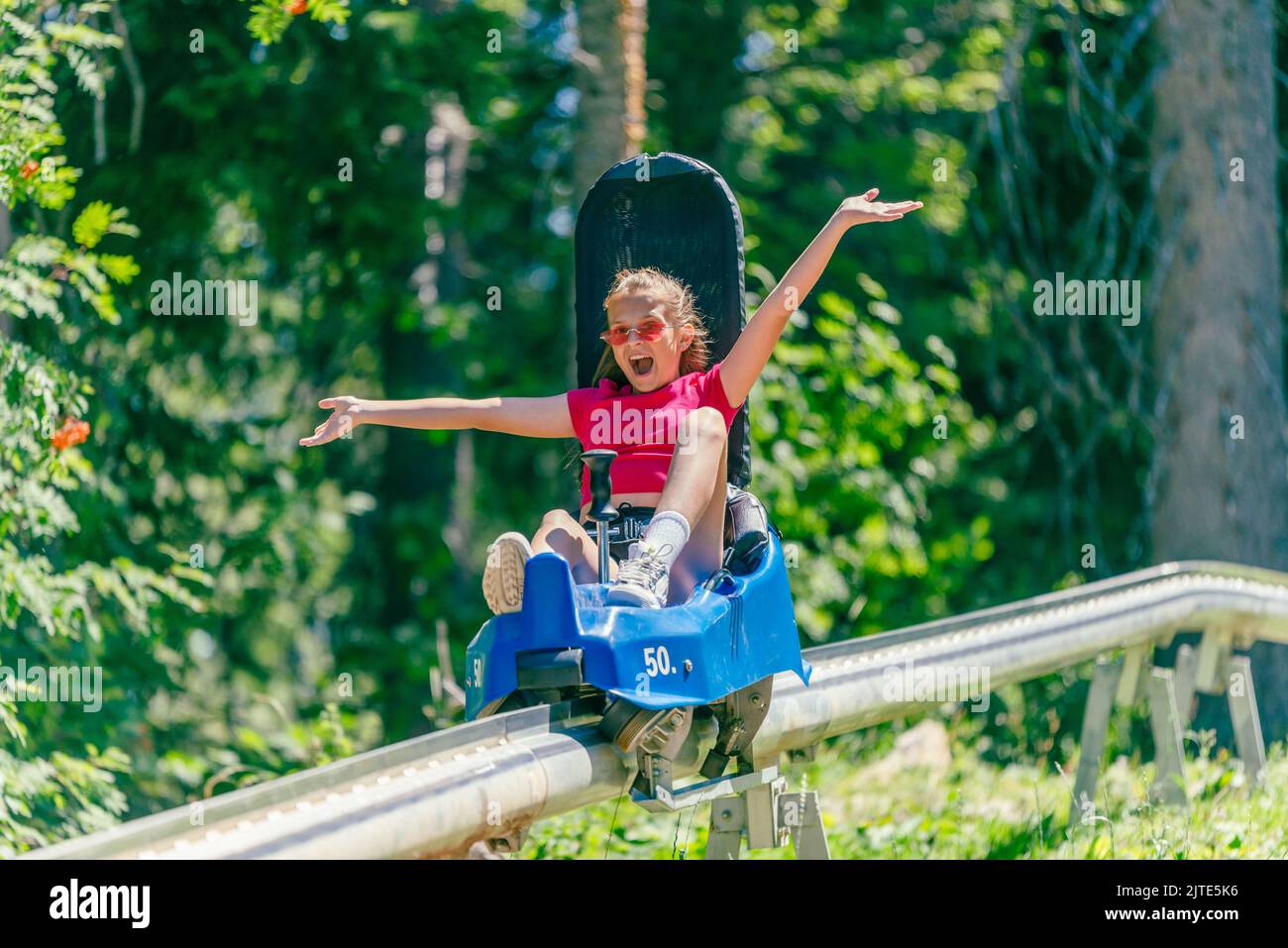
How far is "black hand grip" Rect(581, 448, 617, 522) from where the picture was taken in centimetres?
366

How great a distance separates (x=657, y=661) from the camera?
3494 mm

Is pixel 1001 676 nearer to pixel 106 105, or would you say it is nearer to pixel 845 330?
pixel 845 330

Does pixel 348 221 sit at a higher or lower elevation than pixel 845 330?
higher

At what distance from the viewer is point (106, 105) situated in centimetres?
720

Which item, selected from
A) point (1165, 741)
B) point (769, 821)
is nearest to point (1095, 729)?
point (1165, 741)

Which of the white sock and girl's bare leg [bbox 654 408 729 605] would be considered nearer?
the white sock

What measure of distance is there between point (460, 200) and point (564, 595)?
278 inches

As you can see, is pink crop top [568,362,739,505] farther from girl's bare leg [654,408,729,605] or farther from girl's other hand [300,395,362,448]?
girl's other hand [300,395,362,448]

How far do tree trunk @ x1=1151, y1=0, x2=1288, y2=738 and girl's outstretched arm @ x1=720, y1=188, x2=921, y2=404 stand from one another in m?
4.35

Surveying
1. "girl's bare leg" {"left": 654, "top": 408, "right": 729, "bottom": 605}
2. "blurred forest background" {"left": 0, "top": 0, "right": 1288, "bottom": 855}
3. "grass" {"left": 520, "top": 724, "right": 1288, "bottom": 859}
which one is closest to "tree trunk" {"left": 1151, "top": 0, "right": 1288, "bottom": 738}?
"blurred forest background" {"left": 0, "top": 0, "right": 1288, "bottom": 855}

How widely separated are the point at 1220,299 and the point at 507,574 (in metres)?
5.63

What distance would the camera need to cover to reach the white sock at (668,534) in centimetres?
372

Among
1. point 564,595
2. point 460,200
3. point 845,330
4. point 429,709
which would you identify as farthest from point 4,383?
point 460,200

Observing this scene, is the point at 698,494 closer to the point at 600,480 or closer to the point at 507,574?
the point at 600,480
